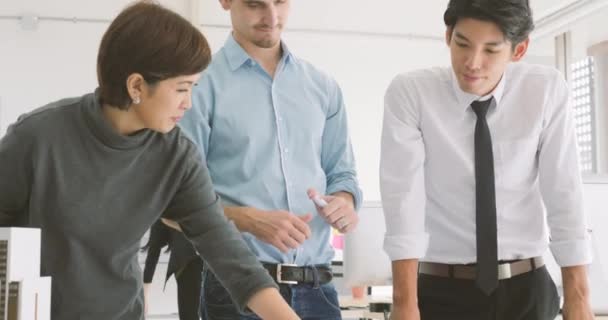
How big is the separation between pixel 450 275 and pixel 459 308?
0.07 m

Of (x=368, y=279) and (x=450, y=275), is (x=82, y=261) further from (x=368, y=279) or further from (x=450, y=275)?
(x=368, y=279)

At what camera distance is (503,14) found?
63.2 inches

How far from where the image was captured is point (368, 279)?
11.3ft

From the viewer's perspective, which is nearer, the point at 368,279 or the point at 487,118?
the point at 487,118

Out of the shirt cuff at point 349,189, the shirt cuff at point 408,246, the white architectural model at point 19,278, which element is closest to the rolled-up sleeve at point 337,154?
the shirt cuff at point 349,189

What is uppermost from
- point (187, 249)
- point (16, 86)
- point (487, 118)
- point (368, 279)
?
point (16, 86)

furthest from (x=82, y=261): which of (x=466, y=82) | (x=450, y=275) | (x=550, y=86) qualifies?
(x=550, y=86)

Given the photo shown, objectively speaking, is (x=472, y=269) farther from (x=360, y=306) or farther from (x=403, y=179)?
(x=360, y=306)

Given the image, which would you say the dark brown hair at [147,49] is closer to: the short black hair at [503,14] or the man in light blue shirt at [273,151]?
the man in light blue shirt at [273,151]

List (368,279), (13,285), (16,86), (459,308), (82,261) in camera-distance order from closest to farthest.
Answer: (13,285) → (82,261) → (459,308) → (368,279) → (16,86)

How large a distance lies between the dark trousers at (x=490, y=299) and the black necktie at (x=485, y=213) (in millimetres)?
27

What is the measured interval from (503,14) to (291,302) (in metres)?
0.75

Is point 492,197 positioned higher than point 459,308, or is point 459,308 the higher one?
point 492,197

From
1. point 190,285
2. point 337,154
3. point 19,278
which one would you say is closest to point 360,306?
point 337,154
